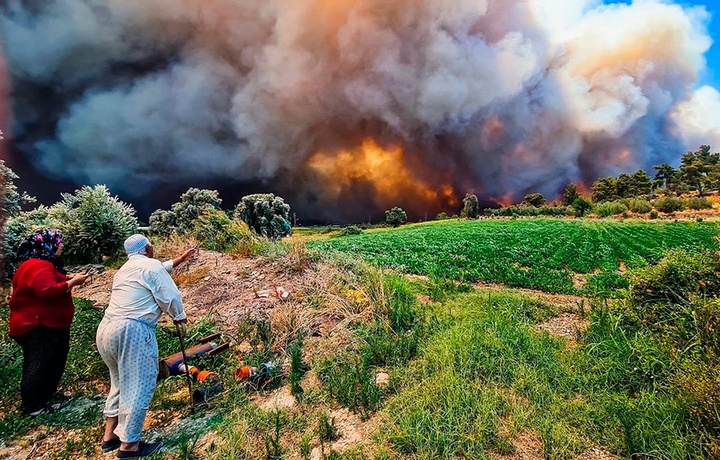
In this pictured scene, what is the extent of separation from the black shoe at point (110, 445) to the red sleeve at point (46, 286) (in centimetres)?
182

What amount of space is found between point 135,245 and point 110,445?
2.02 metres

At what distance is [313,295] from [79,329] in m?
4.73

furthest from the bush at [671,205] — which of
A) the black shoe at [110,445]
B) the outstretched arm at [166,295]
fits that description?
the black shoe at [110,445]

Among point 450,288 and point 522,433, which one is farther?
point 450,288

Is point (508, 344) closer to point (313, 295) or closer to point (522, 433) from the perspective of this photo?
point (522, 433)

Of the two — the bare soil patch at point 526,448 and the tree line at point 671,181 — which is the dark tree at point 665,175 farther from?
the bare soil patch at point 526,448

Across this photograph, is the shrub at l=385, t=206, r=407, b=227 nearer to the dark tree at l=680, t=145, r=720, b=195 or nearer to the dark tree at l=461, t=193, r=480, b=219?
the dark tree at l=461, t=193, r=480, b=219

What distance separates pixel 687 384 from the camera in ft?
8.91

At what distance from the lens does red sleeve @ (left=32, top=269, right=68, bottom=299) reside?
3.57 m

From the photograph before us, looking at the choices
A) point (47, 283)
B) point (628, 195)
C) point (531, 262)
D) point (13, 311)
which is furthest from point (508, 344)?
point (628, 195)

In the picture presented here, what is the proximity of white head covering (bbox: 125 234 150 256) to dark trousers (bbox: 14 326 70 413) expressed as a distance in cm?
192

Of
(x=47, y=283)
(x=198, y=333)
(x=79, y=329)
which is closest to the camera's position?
(x=47, y=283)

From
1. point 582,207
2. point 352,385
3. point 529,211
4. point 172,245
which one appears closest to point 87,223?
point 172,245

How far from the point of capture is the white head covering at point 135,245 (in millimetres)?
3238
